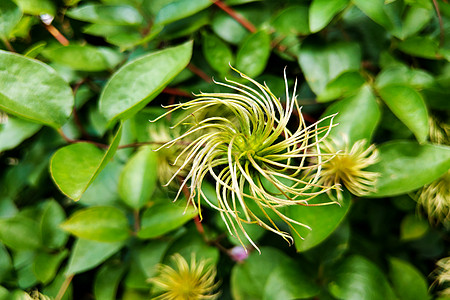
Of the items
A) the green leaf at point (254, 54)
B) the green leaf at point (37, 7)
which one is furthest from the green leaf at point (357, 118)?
the green leaf at point (37, 7)

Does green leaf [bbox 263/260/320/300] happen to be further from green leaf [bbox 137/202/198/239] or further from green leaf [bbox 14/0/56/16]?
green leaf [bbox 14/0/56/16]

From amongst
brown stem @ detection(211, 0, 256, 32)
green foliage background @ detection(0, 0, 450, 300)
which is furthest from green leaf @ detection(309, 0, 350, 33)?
brown stem @ detection(211, 0, 256, 32)

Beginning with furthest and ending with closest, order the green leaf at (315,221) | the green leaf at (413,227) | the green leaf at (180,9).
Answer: the green leaf at (413,227)
the green leaf at (180,9)
the green leaf at (315,221)

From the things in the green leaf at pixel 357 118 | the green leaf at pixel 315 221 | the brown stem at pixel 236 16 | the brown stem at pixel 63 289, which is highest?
the brown stem at pixel 236 16

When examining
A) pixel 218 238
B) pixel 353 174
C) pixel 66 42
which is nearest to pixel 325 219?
pixel 353 174

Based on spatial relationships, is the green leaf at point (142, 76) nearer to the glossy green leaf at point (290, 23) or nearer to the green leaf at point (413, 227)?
the glossy green leaf at point (290, 23)

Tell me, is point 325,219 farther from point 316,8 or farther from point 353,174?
point 316,8

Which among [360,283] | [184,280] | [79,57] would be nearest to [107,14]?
[79,57]

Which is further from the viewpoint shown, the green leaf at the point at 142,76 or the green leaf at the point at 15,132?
the green leaf at the point at 15,132
